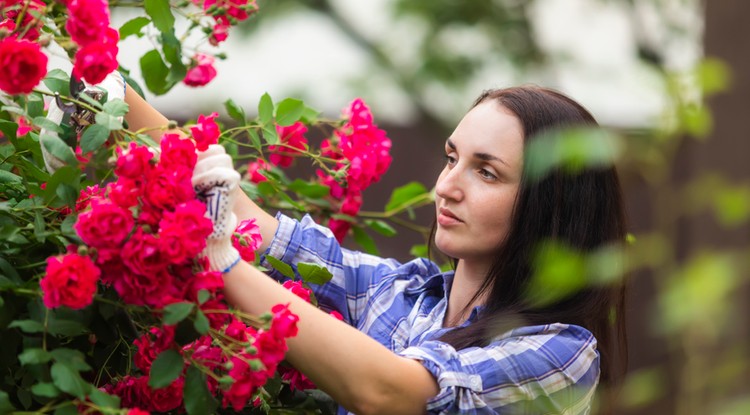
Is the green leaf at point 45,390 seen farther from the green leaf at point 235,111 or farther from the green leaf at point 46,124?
the green leaf at point 235,111

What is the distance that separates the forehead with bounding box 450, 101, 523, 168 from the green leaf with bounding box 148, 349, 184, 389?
0.67 metres

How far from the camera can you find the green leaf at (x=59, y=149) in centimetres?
120

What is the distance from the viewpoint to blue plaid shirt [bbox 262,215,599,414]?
145cm

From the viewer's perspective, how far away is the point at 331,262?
184 cm

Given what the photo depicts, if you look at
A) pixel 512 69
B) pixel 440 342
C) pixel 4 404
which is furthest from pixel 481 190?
pixel 512 69

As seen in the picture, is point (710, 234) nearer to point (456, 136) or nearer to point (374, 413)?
point (456, 136)

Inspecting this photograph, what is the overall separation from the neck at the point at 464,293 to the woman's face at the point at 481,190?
3.2 inches

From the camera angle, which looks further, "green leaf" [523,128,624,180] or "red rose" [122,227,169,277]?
"red rose" [122,227,169,277]

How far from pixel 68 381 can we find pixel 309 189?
2.97 feet

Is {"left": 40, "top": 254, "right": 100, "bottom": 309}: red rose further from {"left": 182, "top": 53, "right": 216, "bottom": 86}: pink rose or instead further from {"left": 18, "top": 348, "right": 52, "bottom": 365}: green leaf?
{"left": 182, "top": 53, "right": 216, "bottom": 86}: pink rose

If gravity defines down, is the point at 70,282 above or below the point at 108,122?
below

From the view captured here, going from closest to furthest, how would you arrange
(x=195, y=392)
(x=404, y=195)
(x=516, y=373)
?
(x=195, y=392), (x=516, y=373), (x=404, y=195)

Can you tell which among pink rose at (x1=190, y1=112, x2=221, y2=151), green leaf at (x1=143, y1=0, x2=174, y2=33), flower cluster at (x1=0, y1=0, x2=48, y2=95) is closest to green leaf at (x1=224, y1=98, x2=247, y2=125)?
green leaf at (x1=143, y1=0, x2=174, y2=33)

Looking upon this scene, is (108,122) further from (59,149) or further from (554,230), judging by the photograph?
(554,230)
